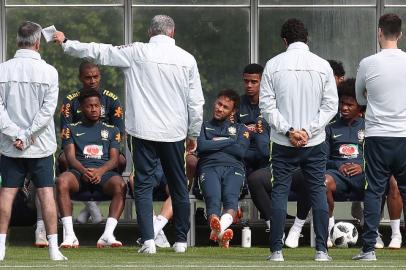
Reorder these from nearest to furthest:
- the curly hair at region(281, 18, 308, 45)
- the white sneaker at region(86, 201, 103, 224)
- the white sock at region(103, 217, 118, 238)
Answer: the curly hair at region(281, 18, 308, 45)
the white sock at region(103, 217, 118, 238)
the white sneaker at region(86, 201, 103, 224)

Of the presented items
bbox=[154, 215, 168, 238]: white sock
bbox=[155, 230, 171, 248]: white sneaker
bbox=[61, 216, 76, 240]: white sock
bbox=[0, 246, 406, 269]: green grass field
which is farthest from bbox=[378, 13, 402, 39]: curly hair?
bbox=[61, 216, 76, 240]: white sock

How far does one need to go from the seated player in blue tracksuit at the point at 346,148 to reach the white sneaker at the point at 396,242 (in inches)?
22.1

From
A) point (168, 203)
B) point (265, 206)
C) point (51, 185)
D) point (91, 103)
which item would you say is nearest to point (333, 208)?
point (265, 206)

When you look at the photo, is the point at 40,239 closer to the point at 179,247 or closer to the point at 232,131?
the point at 179,247

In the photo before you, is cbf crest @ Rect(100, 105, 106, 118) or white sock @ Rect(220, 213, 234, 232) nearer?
white sock @ Rect(220, 213, 234, 232)

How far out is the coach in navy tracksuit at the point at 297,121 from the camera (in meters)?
11.5

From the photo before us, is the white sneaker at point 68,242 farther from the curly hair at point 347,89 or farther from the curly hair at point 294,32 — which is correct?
the curly hair at point 294,32

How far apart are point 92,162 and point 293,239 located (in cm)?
203

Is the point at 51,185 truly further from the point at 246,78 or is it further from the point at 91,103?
the point at 246,78

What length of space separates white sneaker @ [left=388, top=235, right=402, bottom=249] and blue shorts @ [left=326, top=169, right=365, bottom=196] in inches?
22.7

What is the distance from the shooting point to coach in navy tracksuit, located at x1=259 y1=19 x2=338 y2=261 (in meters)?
11.5

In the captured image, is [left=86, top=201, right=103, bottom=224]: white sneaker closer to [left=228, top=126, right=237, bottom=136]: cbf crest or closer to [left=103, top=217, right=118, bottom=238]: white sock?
[left=103, top=217, right=118, bottom=238]: white sock

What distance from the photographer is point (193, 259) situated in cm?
1177

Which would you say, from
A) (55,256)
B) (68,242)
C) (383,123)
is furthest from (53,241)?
(383,123)
